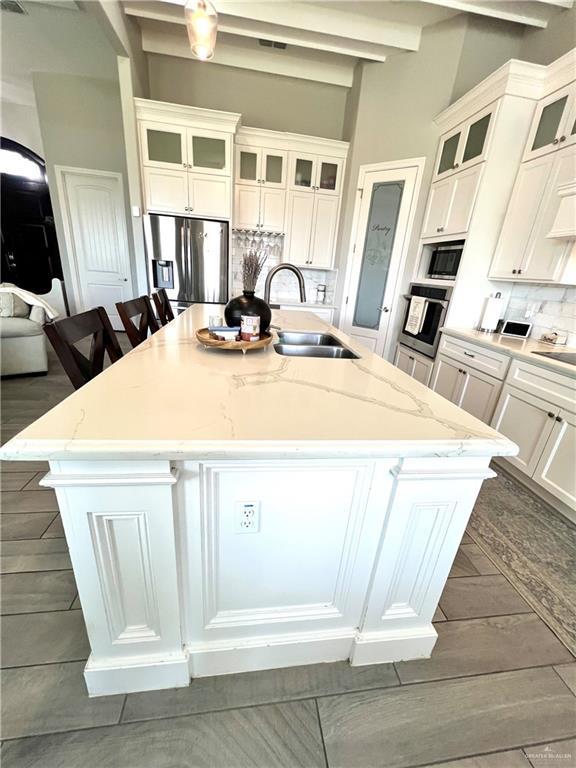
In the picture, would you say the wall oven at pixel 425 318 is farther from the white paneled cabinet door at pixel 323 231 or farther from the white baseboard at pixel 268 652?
the white baseboard at pixel 268 652

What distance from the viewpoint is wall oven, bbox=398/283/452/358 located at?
303 cm

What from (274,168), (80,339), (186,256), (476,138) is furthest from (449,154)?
(80,339)

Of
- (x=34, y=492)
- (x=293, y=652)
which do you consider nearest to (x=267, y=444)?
(x=293, y=652)

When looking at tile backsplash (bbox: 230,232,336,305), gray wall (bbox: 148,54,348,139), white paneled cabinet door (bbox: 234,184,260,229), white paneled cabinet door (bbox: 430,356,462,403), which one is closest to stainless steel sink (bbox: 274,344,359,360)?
white paneled cabinet door (bbox: 430,356,462,403)

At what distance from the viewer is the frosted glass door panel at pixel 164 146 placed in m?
3.49

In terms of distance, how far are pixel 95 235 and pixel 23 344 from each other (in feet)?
8.02

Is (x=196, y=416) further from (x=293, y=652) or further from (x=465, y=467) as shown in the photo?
(x=293, y=652)

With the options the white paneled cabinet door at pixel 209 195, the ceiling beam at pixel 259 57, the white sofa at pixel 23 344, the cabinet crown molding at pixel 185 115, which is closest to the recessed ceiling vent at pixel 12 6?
the ceiling beam at pixel 259 57

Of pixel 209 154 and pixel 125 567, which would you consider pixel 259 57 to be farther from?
pixel 125 567

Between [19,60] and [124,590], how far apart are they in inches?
240

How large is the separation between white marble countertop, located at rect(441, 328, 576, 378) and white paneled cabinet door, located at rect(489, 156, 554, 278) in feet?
1.76

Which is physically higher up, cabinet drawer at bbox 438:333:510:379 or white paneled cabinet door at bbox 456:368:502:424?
cabinet drawer at bbox 438:333:510:379

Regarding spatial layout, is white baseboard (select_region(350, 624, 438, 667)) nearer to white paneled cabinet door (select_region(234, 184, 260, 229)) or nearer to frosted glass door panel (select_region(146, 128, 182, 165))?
white paneled cabinet door (select_region(234, 184, 260, 229))

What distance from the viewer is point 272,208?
4121mm
